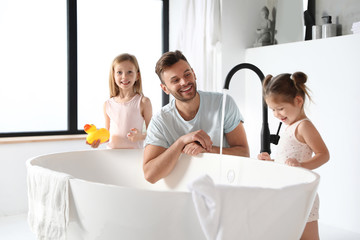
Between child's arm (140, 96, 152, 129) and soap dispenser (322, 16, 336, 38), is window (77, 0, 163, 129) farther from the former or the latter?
soap dispenser (322, 16, 336, 38)

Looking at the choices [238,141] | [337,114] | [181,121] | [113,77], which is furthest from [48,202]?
[337,114]

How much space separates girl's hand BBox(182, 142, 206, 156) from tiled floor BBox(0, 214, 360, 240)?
121cm

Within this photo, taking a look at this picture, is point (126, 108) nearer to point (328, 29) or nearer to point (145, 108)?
point (145, 108)

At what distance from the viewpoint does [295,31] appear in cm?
338

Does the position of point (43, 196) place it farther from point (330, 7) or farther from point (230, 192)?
point (330, 7)

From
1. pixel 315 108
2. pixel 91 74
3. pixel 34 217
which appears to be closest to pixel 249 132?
pixel 315 108

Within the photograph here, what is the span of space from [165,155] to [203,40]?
177 cm

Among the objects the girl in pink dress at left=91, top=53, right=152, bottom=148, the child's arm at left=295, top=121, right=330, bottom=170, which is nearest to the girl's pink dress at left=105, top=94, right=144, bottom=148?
the girl in pink dress at left=91, top=53, right=152, bottom=148

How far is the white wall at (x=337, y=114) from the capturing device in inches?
106

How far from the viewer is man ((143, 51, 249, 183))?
78.2 inches

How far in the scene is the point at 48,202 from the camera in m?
1.46

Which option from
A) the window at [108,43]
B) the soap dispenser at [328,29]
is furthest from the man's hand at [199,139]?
the window at [108,43]

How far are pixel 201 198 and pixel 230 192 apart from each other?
0.23 feet

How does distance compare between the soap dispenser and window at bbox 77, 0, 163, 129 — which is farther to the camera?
window at bbox 77, 0, 163, 129
